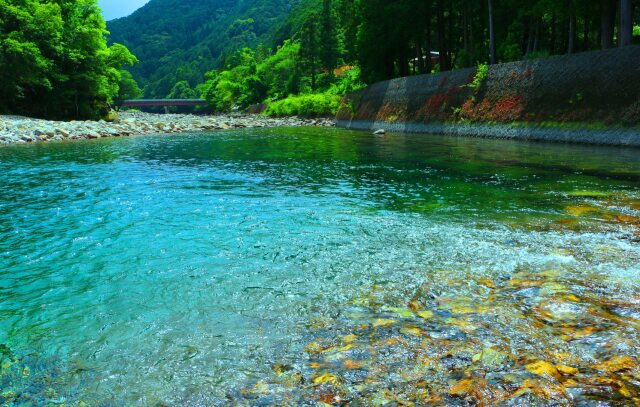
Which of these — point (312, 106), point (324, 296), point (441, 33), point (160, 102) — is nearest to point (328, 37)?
point (312, 106)

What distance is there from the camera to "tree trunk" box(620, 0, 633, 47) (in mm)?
22609

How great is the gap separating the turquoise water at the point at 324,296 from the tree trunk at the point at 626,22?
15496 mm

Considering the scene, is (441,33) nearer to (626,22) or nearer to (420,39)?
(420,39)

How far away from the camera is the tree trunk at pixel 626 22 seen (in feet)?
74.2

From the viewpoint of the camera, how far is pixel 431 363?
3.88 metres

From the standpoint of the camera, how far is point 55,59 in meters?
47.0

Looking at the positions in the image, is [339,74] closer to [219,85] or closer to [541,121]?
[219,85]

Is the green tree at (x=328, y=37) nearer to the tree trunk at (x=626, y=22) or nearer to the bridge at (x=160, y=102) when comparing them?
the tree trunk at (x=626, y=22)

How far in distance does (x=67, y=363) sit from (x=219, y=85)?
383 feet

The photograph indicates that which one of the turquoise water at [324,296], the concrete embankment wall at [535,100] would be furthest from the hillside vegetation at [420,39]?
the turquoise water at [324,296]

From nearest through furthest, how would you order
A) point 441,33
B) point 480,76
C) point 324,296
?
point 324,296, point 480,76, point 441,33

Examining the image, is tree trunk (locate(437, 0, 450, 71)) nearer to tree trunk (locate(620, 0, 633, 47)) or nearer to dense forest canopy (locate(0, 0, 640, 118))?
dense forest canopy (locate(0, 0, 640, 118))

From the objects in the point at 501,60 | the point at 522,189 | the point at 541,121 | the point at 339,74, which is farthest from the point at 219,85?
the point at 522,189

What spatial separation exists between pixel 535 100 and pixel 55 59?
47748mm
